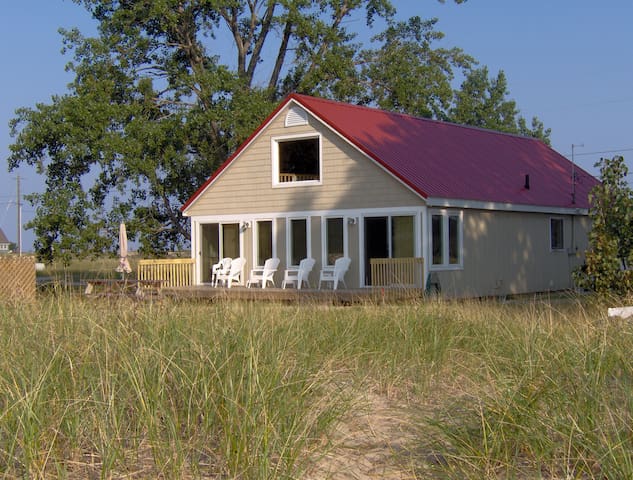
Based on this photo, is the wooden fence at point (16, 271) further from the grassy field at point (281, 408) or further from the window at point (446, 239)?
the grassy field at point (281, 408)

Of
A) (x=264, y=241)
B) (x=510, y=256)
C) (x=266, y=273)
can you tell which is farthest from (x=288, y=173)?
(x=510, y=256)

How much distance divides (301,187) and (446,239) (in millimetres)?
4209

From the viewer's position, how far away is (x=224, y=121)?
28.9 metres

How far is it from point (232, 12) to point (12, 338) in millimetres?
28632

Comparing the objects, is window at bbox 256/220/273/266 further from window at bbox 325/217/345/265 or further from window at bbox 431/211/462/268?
window at bbox 431/211/462/268

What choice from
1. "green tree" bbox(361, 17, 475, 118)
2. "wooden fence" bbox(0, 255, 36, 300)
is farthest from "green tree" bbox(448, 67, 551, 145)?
"wooden fence" bbox(0, 255, 36, 300)

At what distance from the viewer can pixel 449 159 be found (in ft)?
78.5

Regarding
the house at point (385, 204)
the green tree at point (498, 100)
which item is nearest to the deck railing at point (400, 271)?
the house at point (385, 204)

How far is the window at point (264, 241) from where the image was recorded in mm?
23938

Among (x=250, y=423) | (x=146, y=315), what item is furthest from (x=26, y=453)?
(x=146, y=315)

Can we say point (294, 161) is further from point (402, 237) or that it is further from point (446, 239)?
point (446, 239)

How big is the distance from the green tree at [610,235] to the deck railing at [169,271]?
40.7 feet

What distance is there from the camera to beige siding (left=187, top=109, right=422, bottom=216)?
21516 mm

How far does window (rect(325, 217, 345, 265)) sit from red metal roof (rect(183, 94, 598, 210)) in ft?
6.78
